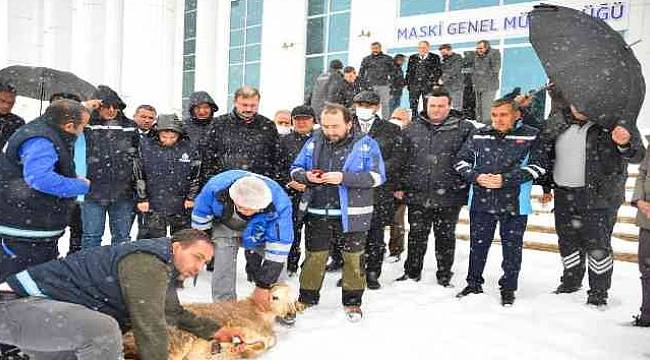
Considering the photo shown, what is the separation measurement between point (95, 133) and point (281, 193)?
8.64ft

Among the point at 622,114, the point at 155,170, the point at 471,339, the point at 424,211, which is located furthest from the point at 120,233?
the point at 622,114

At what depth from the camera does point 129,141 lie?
5852 millimetres

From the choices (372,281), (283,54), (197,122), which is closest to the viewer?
(372,281)

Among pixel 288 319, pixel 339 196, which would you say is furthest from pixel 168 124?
pixel 288 319

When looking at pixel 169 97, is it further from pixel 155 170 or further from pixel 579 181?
pixel 579 181

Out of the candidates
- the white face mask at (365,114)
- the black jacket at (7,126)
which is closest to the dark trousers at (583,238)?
the white face mask at (365,114)

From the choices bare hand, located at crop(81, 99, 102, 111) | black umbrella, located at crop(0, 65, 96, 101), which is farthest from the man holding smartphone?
black umbrella, located at crop(0, 65, 96, 101)

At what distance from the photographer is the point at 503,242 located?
17.1 ft

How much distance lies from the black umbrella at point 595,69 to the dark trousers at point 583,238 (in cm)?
88

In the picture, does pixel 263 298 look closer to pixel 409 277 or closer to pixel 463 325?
pixel 463 325

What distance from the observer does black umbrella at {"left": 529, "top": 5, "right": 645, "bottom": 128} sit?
14.0ft

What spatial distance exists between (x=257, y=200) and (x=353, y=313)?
1.45 metres

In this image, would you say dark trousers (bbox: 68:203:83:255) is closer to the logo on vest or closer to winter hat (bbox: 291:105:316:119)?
the logo on vest

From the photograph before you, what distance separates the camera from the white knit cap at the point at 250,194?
3896 millimetres
